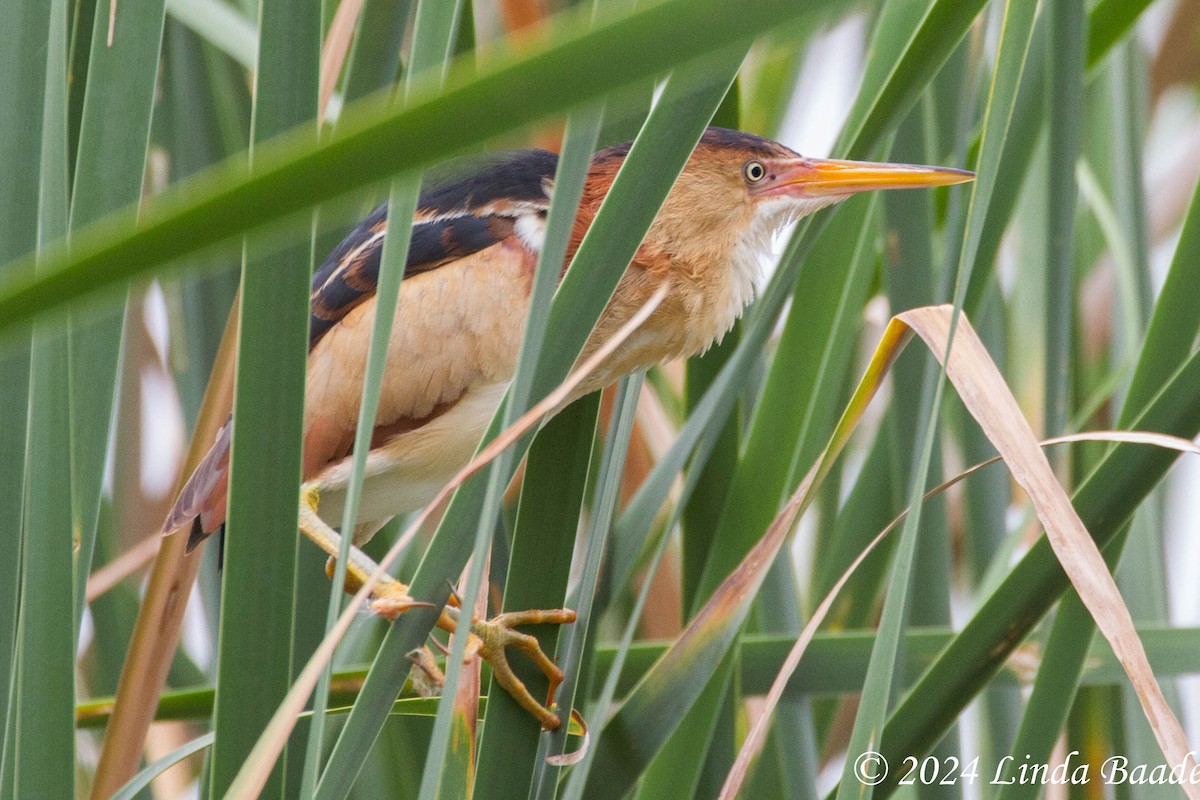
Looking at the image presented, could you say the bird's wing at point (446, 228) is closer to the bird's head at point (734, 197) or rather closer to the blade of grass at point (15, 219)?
the bird's head at point (734, 197)

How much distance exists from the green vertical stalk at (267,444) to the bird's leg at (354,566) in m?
0.22

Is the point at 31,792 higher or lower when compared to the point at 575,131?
lower

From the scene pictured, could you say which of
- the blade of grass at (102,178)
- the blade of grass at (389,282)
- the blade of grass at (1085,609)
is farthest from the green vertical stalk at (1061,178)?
the blade of grass at (102,178)

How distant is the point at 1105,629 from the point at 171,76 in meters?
0.87

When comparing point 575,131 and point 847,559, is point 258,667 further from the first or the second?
point 847,559

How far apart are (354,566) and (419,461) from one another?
15 centimetres

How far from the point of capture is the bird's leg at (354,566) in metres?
0.85

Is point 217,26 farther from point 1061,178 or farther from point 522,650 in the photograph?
point 1061,178

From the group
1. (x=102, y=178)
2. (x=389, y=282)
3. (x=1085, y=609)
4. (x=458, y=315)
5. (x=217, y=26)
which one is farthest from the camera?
(x=458, y=315)

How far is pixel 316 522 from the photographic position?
40.5 inches

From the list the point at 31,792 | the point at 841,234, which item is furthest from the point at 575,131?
the point at 841,234

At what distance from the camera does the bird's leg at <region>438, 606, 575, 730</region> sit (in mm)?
725

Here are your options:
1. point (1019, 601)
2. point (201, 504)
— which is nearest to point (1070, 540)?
point (1019, 601)

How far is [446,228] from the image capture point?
1.13 m
